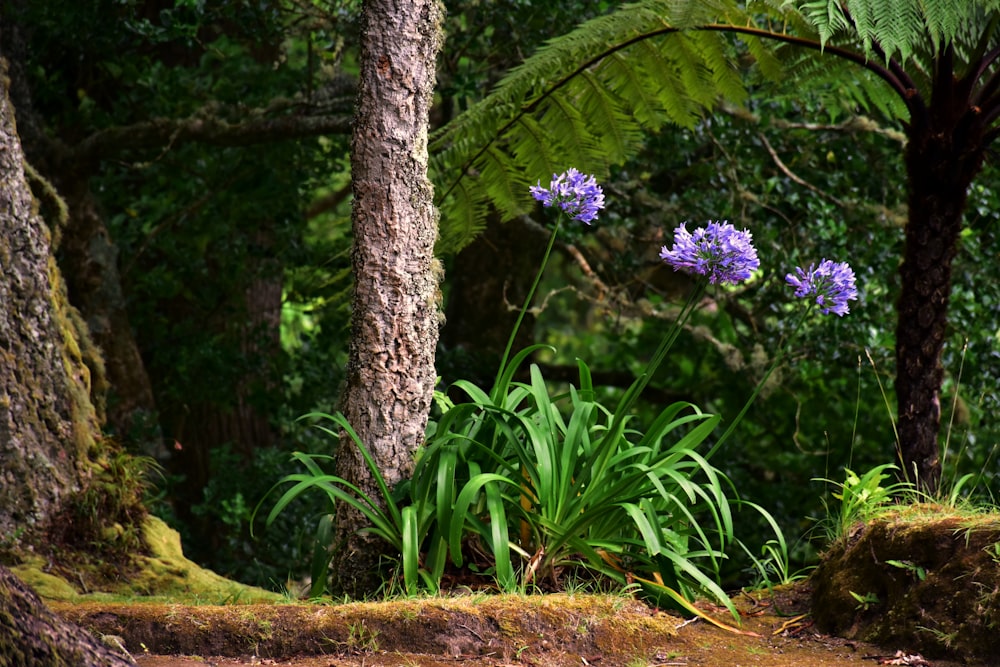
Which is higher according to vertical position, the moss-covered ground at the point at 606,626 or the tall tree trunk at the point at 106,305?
the tall tree trunk at the point at 106,305

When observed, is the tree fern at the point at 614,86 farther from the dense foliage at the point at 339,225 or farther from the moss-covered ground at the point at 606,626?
the moss-covered ground at the point at 606,626

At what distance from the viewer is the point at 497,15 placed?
17.5 ft

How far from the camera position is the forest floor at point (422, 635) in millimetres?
2545

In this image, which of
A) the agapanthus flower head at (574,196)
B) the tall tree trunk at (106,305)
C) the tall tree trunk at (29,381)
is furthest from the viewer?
the tall tree trunk at (106,305)

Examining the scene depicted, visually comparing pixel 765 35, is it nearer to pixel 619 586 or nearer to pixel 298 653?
pixel 619 586

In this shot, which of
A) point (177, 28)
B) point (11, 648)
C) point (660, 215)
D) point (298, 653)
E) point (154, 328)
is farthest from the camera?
point (154, 328)

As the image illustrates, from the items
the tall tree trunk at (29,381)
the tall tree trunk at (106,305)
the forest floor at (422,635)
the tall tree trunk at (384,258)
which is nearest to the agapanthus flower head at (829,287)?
the forest floor at (422,635)

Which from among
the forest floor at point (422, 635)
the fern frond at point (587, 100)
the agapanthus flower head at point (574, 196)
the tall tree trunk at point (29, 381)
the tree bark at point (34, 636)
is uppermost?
the fern frond at point (587, 100)

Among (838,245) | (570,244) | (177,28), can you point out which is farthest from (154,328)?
(838,245)

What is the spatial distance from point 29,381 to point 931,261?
337 centimetres

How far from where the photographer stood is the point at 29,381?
3.65 metres

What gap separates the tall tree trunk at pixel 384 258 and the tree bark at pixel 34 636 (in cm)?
112

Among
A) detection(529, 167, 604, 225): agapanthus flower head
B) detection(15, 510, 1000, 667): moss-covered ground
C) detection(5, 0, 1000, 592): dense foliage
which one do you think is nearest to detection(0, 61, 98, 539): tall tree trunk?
detection(15, 510, 1000, 667): moss-covered ground

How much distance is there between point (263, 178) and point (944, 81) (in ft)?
12.5
